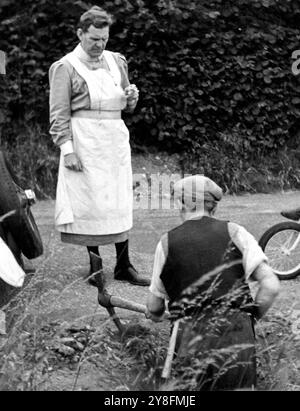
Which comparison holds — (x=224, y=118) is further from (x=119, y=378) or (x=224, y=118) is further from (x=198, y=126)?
(x=119, y=378)

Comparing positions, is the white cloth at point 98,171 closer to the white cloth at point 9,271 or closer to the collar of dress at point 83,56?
the collar of dress at point 83,56

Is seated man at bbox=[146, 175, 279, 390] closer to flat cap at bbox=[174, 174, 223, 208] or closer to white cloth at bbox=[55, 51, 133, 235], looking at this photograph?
flat cap at bbox=[174, 174, 223, 208]

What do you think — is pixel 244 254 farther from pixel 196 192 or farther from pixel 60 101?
pixel 60 101

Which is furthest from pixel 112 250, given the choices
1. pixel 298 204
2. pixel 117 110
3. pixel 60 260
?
pixel 298 204

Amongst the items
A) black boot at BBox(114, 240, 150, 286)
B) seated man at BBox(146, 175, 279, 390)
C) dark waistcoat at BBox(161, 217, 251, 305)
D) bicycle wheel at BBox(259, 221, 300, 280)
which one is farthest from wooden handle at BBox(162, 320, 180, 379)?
bicycle wheel at BBox(259, 221, 300, 280)

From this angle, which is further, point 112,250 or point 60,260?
point 112,250

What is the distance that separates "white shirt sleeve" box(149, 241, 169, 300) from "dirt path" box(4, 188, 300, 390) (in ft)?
0.98

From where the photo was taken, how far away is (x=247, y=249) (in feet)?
16.2

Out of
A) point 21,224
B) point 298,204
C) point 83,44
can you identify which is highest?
point 83,44

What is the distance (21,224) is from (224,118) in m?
5.98

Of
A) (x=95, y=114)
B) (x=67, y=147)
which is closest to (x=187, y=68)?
(x=95, y=114)

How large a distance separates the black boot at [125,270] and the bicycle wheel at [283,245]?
95 cm

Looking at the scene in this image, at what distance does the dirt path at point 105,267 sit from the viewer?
5.35 metres

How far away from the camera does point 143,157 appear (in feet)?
38.8
